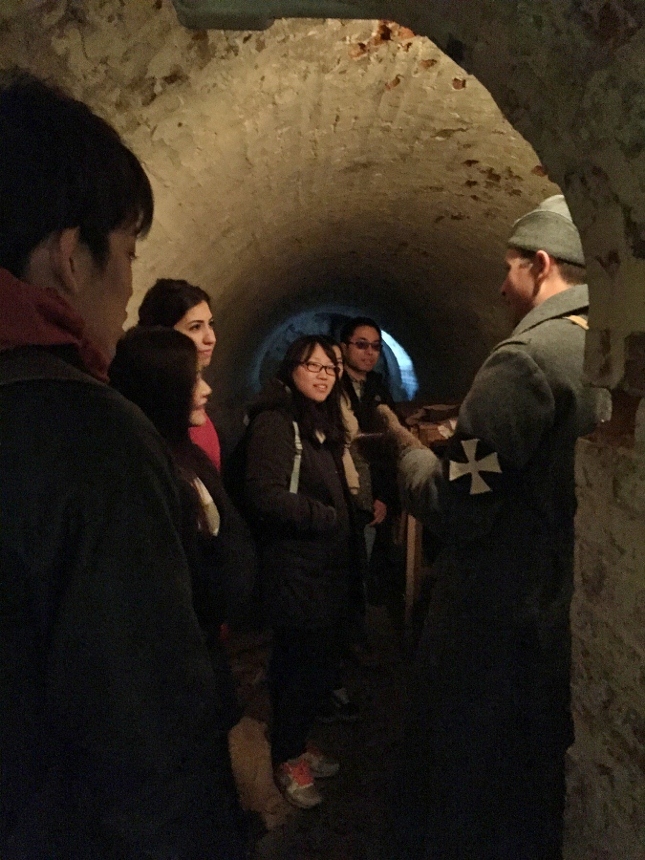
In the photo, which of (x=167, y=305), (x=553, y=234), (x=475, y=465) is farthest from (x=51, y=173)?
(x=553, y=234)

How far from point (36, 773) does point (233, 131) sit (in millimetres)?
2024

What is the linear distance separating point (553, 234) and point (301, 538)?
1.42 metres

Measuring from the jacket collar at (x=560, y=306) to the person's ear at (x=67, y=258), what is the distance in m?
1.24

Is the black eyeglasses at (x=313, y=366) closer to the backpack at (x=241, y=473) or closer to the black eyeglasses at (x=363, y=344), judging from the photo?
the backpack at (x=241, y=473)

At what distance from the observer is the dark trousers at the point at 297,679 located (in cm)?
248

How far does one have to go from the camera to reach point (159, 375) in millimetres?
1597

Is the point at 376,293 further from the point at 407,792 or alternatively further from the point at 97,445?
the point at 97,445

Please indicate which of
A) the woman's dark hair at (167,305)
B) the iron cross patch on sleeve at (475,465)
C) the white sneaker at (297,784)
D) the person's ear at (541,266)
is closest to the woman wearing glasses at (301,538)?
the white sneaker at (297,784)

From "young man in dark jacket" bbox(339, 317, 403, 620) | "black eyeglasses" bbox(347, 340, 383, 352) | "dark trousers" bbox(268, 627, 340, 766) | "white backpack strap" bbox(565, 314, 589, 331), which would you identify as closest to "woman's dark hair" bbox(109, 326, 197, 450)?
"white backpack strap" bbox(565, 314, 589, 331)

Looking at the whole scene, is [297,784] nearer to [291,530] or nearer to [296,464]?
[291,530]

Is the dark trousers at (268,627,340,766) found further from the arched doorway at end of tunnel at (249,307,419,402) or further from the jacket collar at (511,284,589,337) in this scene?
the arched doorway at end of tunnel at (249,307,419,402)

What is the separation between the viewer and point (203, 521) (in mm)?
1626

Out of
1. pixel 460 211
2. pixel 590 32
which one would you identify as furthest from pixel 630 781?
pixel 460 211

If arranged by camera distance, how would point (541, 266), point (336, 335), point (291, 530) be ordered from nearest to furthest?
point (541, 266) → point (291, 530) → point (336, 335)
